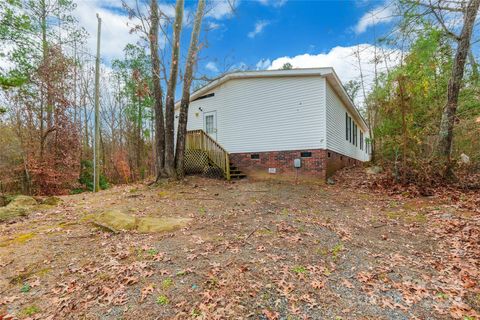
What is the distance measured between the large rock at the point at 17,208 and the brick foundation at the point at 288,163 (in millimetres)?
7403

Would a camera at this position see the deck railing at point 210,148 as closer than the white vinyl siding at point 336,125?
No

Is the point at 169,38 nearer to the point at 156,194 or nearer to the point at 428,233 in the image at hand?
the point at 156,194

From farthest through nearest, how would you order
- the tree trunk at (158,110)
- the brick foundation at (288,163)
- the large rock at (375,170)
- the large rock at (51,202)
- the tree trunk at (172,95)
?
the large rock at (375,170) → the brick foundation at (288,163) → the tree trunk at (158,110) → the tree trunk at (172,95) → the large rock at (51,202)

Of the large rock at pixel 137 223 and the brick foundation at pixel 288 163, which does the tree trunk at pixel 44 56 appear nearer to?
the brick foundation at pixel 288 163

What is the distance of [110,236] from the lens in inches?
177

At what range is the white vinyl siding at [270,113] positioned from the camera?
9.98 metres

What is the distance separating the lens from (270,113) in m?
10.8

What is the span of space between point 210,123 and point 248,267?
33.0 ft

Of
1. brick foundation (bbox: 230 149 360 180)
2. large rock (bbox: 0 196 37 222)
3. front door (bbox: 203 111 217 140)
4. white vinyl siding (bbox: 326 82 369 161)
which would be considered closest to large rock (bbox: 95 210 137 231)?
large rock (bbox: 0 196 37 222)

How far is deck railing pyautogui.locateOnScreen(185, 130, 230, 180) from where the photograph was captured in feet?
35.7

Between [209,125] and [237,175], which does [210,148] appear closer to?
[237,175]

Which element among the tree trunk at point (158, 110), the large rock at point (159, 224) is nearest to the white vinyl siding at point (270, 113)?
the tree trunk at point (158, 110)

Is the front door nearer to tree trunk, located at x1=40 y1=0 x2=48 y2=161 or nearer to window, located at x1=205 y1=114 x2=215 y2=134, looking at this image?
window, located at x1=205 y1=114 x2=215 y2=134

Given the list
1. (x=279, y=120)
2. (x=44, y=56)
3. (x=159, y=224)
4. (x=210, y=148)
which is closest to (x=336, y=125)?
(x=279, y=120)
